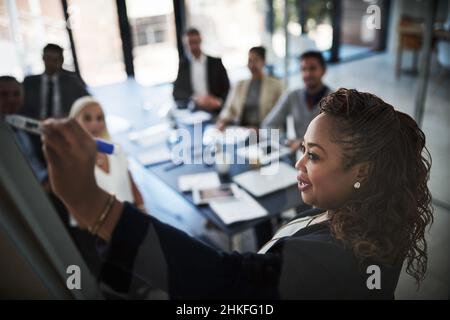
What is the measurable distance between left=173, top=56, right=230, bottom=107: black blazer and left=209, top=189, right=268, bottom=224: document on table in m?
1.13

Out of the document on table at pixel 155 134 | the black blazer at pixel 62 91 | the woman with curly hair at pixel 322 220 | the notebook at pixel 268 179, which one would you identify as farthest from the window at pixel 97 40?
the notebook at pixel 268 179

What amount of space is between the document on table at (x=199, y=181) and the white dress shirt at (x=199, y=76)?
1046mm

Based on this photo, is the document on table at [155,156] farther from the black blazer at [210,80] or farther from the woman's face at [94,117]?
the woman's face at [94,117]

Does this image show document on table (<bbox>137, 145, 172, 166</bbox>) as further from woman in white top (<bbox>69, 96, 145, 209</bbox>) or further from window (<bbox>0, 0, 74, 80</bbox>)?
window (<bbox>0, 0, 74, 80</bbox>)

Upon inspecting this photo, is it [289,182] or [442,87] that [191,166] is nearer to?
[289,182]

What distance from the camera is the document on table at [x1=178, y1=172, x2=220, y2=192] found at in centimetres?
192

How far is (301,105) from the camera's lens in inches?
49.4

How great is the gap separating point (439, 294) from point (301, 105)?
0.63m

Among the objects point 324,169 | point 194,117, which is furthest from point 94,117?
point 194,117

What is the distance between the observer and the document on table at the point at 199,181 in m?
1.92

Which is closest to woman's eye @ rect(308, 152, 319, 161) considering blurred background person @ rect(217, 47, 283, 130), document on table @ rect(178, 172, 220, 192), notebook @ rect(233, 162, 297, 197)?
notebook @ rect(233, 162, 297, 197)

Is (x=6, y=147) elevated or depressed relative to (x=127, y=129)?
elevated

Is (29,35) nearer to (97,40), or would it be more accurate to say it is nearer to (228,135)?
(97,40)
